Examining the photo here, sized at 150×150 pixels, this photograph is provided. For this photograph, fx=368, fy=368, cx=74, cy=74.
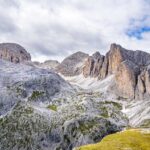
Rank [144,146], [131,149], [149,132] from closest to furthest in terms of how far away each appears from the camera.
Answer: [131,149] < [144,146] < [149,132]

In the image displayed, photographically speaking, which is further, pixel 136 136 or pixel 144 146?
pixel 136 136

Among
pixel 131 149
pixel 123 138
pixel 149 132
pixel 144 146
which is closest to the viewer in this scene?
pixel 131 149

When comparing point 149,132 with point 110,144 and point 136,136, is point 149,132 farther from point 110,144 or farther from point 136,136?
point 110,144

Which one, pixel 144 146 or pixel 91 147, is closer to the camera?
pixel 91 147

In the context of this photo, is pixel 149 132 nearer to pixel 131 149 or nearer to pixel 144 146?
pixel 144 146

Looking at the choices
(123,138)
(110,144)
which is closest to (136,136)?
(123,138)

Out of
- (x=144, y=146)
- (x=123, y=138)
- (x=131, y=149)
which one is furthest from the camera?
(x=123, y=138)

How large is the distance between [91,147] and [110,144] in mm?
7309

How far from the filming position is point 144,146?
129125mm

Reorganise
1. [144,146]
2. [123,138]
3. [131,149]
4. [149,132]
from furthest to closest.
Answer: [149,132], [123,138], [144,146], [131,149]

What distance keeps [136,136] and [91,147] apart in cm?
3170

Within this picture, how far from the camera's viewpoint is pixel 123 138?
452 feet

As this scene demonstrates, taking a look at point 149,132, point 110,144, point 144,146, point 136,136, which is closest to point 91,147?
Answer: point 110,144

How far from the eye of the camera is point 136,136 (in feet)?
478
